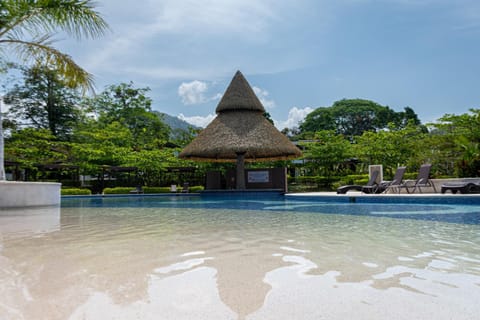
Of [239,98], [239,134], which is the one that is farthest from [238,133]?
[239,98]

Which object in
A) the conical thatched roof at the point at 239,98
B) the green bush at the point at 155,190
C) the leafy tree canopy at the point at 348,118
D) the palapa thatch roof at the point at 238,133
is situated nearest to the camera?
the palapa thatch roof at the point at 238,133

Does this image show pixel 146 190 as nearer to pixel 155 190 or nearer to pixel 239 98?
pixel 155 190

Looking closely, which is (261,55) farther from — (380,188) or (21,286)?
(21,286)

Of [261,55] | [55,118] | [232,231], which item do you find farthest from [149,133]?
[232,231]

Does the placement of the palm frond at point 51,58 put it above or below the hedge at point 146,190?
above

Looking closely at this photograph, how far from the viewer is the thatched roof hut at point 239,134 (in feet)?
50.4

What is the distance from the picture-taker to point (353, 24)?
12.2 metres

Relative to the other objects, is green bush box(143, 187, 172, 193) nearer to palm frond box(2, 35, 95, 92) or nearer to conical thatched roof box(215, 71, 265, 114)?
conical thatched roof box(215, 71, 265, 114)

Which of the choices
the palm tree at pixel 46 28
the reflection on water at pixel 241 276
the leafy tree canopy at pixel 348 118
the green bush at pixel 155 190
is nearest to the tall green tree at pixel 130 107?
the green bush at pixel 155 190

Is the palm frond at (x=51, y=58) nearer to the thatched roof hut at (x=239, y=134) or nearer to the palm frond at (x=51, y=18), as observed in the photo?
the palm frond at (x=51, y=18)

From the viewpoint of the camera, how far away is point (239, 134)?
15688 mm

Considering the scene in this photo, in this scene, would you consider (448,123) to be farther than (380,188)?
Yes

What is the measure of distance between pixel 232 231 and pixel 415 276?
2.58 meters

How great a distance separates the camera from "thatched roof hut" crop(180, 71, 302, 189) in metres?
15.4
